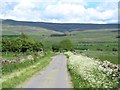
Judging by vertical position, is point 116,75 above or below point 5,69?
above

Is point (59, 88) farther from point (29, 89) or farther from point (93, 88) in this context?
point (93, 88)

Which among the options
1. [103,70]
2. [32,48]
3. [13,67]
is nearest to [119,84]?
[103,70]

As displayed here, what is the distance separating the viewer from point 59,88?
21.0 metres

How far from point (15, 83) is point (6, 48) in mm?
85246

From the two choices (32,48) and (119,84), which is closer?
(119,84)

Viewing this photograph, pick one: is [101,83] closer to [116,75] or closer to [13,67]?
[116,75]

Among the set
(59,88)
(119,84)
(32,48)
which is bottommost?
(32,48)

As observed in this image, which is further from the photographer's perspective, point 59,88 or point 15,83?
point 15,83

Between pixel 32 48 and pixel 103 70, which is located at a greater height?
pixel 103 70

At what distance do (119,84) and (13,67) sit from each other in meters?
22.9

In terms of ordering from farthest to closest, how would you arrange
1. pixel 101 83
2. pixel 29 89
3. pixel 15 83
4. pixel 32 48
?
1. pixel 32 48
2. pixel 15 83
3. pixel 29 89
4. pixel 101 83

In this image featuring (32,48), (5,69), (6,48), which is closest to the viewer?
(5,69)

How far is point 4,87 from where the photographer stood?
2067 cm

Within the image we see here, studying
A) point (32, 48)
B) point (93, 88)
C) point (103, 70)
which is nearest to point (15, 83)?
point (103, 70)
